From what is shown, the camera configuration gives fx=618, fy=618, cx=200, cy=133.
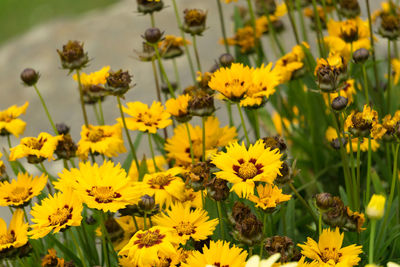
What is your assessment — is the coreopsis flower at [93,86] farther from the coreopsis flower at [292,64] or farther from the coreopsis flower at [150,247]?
the coreopsis flower at [150,247]

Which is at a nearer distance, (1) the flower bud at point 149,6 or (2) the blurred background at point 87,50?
(1) the flower bud at point 149,6

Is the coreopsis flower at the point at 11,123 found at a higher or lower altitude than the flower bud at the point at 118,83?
lower

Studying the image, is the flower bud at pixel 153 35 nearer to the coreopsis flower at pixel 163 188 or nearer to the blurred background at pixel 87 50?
the coreopsis flower at pixel 163 188

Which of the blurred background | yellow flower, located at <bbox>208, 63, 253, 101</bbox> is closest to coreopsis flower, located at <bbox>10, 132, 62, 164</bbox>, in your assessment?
yellow flower, located at <bbox>208, 63, 253, 101</bbox>

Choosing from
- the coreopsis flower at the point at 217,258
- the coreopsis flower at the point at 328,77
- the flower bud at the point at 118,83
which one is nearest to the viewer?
the coreopsis flower at the point at 217,258

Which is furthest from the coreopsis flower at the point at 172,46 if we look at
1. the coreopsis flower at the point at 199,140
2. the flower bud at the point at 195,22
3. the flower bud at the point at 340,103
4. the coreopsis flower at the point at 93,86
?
the flower bud at the point at 340,103

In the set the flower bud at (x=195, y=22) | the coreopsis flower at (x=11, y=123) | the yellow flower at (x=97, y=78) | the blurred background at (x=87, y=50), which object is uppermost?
the flower bud at (x=195, y=22)

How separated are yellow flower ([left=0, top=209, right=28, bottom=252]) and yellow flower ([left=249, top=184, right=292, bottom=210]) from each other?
405 millimetres

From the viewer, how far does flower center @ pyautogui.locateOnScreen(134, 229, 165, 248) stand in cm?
92

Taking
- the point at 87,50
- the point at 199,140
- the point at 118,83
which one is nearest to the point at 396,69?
the point at 199,140

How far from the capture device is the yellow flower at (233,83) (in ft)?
3.56

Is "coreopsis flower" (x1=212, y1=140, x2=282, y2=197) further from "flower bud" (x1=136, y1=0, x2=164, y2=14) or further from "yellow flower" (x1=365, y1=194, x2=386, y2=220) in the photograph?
"flower bud" (x1=136, y1=0, x2=164, y2=14)

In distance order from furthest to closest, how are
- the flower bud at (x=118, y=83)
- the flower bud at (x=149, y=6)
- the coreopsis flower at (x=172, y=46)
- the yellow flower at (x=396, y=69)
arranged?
the yellow flower at (x=396, y=69)
the coreopsis flower at (x=172, y=46)
the flower bud at (x=149, y=6)
the flower bud at (x=118, y=83)

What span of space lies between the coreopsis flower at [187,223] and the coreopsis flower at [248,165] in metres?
0.09
